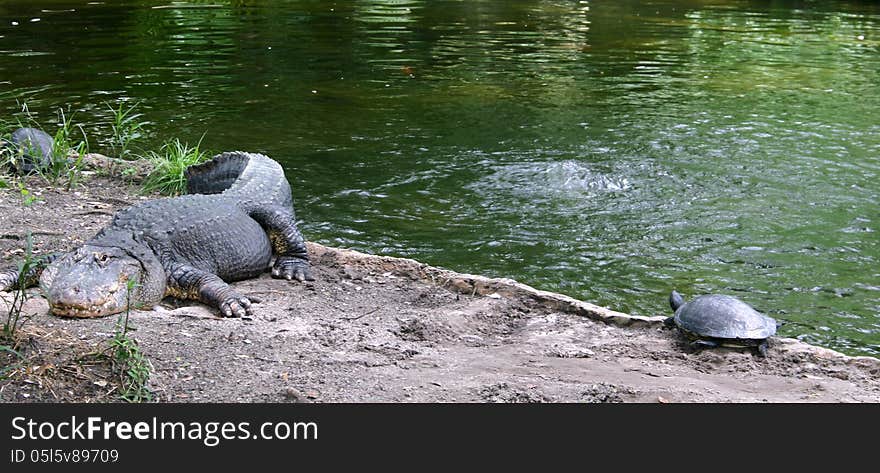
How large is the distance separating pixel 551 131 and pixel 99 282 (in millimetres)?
6577

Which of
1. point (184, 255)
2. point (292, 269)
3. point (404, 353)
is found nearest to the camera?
point (404, 353)

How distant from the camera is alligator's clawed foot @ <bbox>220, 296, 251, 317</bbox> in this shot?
5.55m

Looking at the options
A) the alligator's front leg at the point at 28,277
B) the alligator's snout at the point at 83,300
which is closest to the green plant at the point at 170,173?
the alligator's front leg at the point at 28,277

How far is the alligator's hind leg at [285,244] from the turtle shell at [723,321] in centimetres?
247

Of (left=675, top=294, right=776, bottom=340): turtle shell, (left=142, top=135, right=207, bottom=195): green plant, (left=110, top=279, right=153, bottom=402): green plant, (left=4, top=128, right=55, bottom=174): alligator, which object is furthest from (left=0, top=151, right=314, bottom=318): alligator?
(left=675, top=294, right=776, bottom=340): turtle shell

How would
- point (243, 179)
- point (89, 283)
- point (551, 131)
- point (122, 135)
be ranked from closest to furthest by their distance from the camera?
point (89, 283), point (243, 179), point (122, 135), point (551, 131)

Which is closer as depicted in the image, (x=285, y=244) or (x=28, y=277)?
(x=28, y=277)

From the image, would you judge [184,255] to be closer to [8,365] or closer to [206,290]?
[206,290]

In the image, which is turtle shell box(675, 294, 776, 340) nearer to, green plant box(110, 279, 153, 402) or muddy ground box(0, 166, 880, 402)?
muddy ground box(0, 166, 880, 402)

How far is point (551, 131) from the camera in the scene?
10867mm

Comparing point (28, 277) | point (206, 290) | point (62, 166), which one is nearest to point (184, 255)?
point (206, 290)

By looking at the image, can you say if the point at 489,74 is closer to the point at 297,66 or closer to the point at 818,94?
the point at 297,66

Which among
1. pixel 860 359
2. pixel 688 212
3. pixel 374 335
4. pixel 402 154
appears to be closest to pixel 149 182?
pixel 402 154

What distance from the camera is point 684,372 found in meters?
4.86
